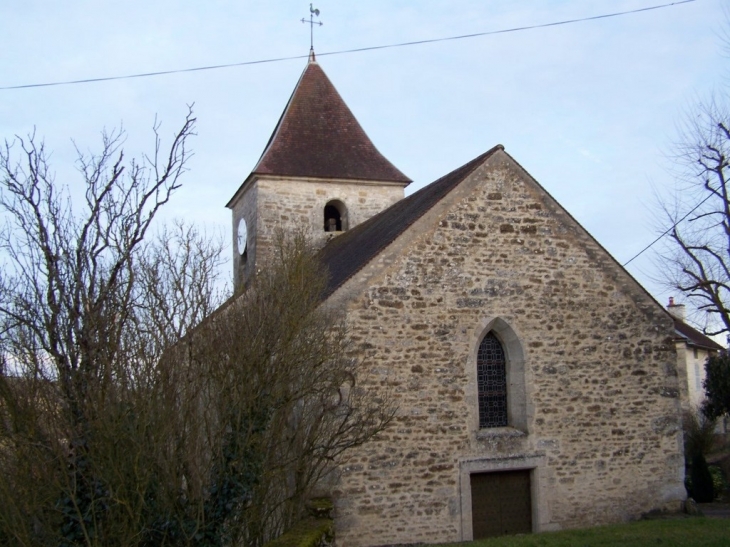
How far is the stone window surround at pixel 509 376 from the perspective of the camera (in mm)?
11516

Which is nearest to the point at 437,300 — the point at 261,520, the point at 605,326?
the point at 605,326

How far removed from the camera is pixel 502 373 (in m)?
12.0

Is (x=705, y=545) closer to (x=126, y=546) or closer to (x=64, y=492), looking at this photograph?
(x=126, y=546)

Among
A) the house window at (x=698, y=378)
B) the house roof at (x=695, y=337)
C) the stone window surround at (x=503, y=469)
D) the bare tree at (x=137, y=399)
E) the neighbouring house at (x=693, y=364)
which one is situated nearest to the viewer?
the bare tree at (x=137, y=399)

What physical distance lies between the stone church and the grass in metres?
0.81

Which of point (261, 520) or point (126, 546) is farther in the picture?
point (261, 520)

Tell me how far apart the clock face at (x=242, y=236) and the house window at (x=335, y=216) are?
2.31 meters

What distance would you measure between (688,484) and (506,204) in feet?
26.1

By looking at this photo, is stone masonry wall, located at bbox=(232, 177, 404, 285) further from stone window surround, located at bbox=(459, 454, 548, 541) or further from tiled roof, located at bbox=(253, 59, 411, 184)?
stone window surround, located at bbox=(459, 454, 548, 541)

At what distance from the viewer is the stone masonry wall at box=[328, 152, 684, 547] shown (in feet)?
36.0

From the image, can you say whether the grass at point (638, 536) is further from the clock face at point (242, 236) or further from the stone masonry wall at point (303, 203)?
the clock face at point (242, 236)

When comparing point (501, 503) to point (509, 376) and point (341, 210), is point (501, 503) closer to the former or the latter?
point (509, 376)

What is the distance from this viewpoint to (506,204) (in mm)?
12180

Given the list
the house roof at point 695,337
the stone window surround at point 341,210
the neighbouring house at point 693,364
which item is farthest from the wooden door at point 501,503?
the house roof at point 695,337
